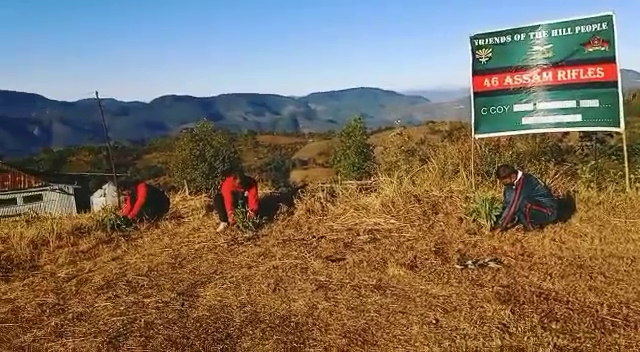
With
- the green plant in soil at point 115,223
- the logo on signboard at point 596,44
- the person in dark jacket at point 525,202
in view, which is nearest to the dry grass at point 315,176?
the green plant in soil at point 115,223

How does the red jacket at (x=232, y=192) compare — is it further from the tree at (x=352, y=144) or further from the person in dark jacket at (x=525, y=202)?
the tree at (x=352, y=144)

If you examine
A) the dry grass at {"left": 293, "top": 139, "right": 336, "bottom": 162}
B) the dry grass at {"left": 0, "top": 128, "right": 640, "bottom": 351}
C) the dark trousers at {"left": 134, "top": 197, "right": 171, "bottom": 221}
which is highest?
the dry grass at {"left": 293, "top": 139, "right": 336, "bottom": 162}

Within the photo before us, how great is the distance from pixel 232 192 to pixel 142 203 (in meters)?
1.56

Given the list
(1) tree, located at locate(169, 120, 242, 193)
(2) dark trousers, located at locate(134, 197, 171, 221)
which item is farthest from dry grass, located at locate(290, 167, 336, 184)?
(1) tree, located at locate(169, 120, 242, 193)

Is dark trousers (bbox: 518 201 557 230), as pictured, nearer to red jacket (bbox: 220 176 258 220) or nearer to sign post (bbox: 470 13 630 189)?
sign post (bbox: 470 13 630 189)

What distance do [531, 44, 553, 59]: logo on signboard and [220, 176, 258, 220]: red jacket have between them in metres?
3.85

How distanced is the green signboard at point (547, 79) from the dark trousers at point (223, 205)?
3146mm

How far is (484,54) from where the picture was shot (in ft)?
26.4

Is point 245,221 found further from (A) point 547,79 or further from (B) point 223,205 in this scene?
(A) point 547,79

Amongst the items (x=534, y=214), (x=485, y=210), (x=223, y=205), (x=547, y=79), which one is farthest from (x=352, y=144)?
(x=534, y=214)

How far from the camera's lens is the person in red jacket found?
7938 mm

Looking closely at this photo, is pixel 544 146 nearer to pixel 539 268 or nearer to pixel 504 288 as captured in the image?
pixel 539 268

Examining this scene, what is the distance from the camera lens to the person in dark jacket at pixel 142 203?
8.69 metres

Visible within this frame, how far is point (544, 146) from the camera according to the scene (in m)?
9.38
